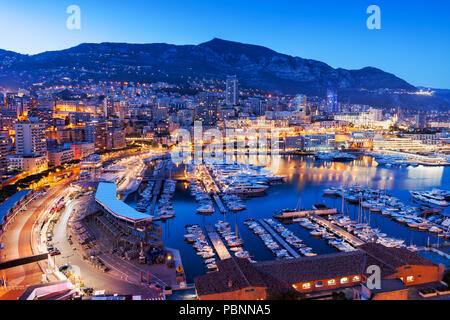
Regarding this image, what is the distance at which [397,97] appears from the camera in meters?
48.5

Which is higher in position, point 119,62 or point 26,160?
point 119,62

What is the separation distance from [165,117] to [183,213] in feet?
66.4

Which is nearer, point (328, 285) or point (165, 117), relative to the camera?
point (328, 285)

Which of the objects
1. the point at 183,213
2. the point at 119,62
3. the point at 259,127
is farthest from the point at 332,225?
the point at 119,62

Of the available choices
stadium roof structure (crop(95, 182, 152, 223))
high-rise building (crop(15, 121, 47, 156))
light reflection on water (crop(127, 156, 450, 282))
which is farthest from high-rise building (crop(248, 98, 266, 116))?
stadium roof structure (crop(95, 182, 152, 223))

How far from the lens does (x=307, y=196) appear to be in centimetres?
1085

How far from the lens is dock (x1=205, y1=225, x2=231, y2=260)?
6.01 meters

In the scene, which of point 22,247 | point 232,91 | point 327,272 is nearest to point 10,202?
point 22,247

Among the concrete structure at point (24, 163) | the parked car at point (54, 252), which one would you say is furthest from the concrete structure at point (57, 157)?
the parked car at point (54, 252)

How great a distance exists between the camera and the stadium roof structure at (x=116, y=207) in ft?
19.9

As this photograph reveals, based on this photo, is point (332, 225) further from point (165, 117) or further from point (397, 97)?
point (397, 97)

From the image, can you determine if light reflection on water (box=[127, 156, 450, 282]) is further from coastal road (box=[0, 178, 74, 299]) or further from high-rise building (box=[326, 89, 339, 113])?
high-rise building (box=[326, 89, 339, 113])

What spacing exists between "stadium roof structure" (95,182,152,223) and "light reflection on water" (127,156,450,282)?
897 mm
